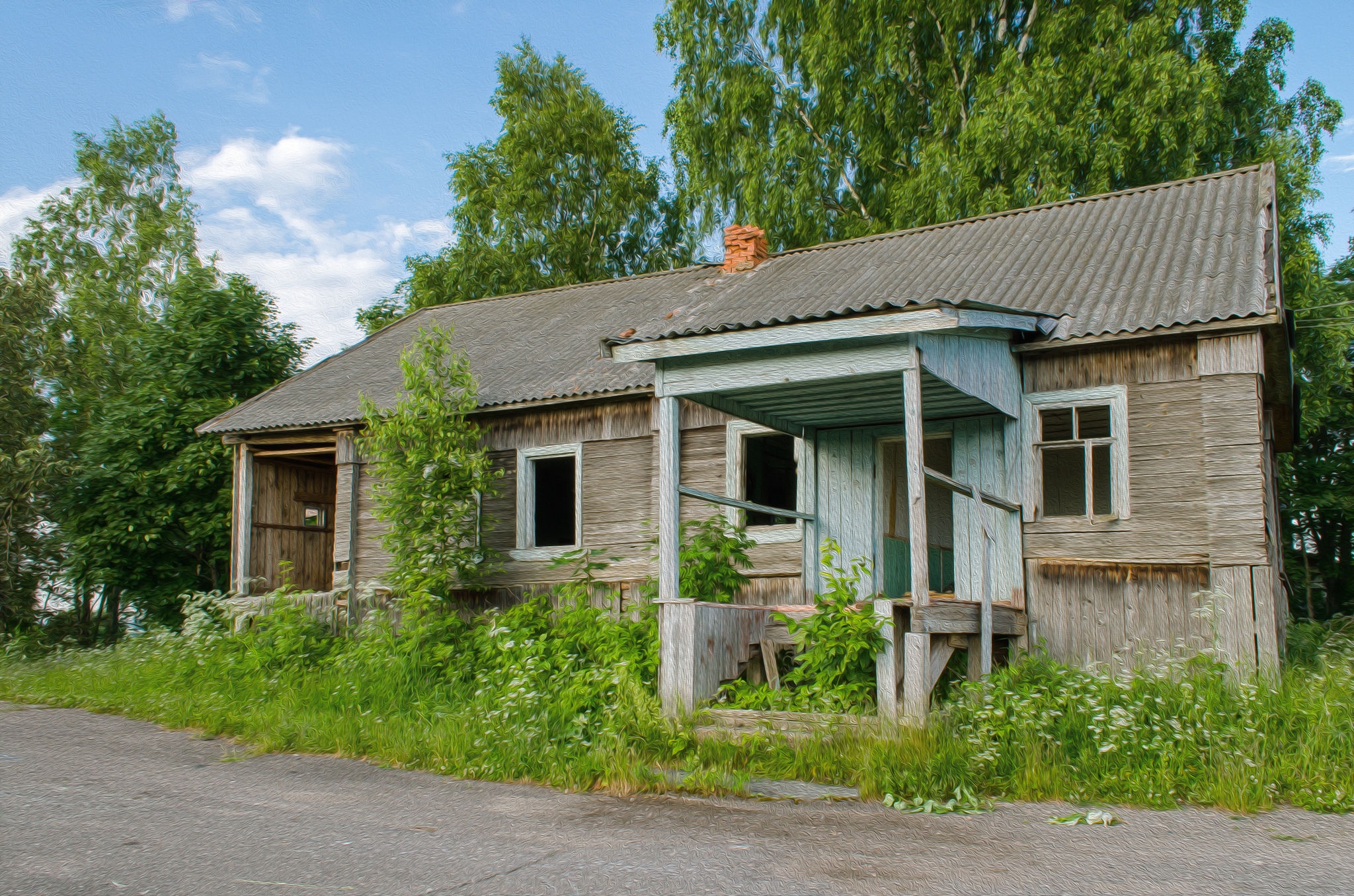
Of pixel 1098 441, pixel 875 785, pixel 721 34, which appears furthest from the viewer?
pixel 721 34

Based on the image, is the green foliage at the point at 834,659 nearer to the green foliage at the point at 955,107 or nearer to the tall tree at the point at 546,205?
the green foliage at the point at 955,107

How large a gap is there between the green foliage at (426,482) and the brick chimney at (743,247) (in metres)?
4.92

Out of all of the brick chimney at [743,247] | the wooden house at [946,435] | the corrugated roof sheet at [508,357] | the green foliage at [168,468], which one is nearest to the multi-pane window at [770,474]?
the wooden house at [946,435]

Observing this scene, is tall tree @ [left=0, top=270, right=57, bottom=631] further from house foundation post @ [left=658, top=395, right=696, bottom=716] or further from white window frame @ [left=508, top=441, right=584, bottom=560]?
house foundation post @ [left=658, top=395, right=696, bottom=716]

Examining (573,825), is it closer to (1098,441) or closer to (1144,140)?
(1098,441)

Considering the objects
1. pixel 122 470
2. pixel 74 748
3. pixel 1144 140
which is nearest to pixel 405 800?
pixel 74 748

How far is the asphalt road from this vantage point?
497 cm

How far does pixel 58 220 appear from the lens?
1091 inches

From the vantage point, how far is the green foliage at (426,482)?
38.2ft

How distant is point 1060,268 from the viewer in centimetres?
1105

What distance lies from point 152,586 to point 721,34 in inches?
675

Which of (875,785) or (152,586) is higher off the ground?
(152,586)

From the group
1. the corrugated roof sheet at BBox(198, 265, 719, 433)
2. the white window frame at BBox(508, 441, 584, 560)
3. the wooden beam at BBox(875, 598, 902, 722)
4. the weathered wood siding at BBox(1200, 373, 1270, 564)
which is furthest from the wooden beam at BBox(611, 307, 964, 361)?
the white window frame at BBox(508, 441, 584, 560)

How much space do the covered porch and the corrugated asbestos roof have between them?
1.10ft
